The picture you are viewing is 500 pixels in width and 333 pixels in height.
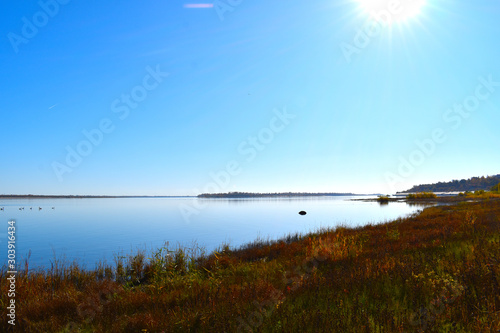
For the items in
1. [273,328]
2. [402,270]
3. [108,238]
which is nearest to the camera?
[273,328]

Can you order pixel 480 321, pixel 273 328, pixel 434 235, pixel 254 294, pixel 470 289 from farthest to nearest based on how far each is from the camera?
pixel 434 235
pixel 254 294
pixel 470 289
pixel 273 328
pixel 480 321

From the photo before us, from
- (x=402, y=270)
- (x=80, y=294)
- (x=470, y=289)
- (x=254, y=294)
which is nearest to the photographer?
(x=470, y=289)

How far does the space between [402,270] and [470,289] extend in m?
1.66

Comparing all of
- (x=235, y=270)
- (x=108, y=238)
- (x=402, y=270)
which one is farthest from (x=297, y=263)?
(x=108, y=238)

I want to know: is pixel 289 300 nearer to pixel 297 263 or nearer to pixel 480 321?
pixel 480 321

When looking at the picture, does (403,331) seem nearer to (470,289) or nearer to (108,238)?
(470,289)

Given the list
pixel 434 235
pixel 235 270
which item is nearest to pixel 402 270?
pixel 235 270

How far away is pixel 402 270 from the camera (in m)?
6.43

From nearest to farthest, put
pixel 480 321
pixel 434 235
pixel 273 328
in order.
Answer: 1. pixel 480 321
2. pixel 273 328
3. pixel 434 235

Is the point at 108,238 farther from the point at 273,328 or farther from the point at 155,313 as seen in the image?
the point at 273,328

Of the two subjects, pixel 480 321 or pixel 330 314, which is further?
pixel 330 314

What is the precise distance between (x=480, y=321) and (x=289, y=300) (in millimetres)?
3044

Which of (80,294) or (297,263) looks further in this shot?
(297,263)

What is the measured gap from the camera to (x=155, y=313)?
5.20 m
